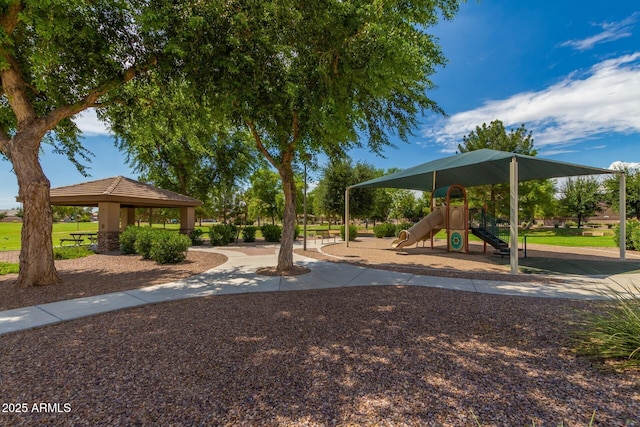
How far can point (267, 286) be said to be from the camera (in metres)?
7.44

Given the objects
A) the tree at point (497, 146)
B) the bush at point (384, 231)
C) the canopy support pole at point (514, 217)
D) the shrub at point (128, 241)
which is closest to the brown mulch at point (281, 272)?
the canopy support pole at point (514, 217)

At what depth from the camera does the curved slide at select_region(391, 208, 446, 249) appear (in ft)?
48.8

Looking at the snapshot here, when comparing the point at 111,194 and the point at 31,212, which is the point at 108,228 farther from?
the point at 31,212

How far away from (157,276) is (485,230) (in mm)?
14050

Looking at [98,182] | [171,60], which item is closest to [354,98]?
[171,60]

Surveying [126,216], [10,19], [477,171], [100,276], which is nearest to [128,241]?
[100,276]

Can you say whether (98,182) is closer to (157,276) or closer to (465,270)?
(157,276)

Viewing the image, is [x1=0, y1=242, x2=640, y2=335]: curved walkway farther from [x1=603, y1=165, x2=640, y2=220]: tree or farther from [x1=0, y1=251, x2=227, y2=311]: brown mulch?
[x1=603, y1=165, x2=640, y2=220]: tree

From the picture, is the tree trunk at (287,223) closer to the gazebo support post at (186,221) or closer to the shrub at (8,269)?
the shrub at (8,269)

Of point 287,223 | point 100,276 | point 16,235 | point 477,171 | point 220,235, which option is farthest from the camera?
point 16,235

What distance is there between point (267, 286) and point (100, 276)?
17.5ft

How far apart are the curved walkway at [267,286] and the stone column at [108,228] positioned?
8306mm

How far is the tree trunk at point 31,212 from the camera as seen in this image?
24.2 feet

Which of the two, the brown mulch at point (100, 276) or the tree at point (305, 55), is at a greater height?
the tree at point (305, 55)
